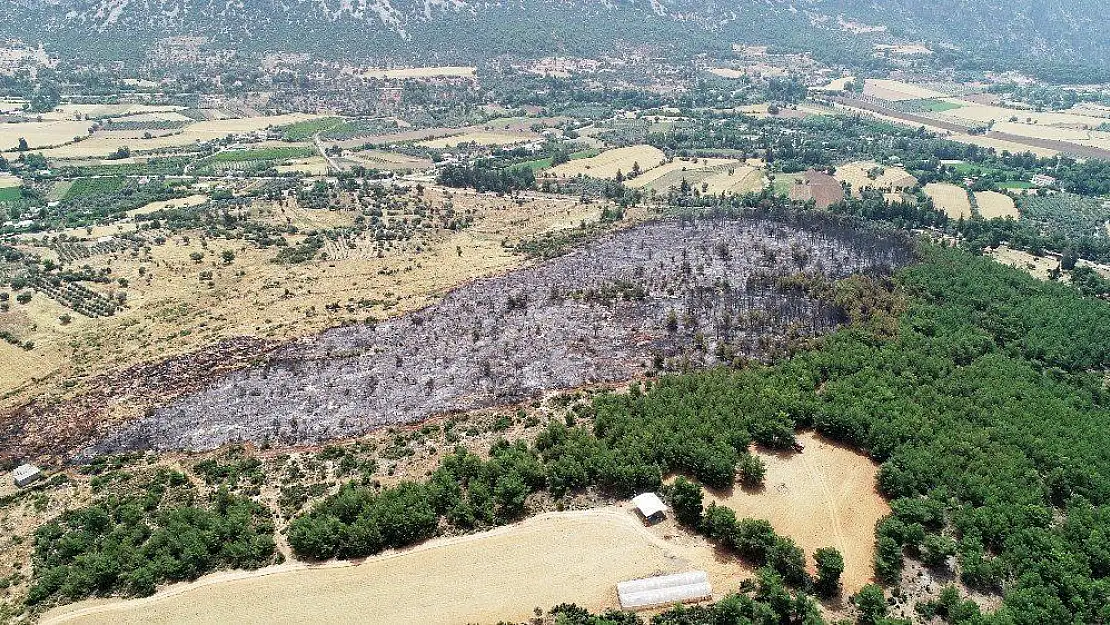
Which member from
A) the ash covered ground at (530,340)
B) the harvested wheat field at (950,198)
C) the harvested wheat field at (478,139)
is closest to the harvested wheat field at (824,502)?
the ash covered ground at (530,340)

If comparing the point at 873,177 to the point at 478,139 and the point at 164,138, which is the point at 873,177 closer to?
the point at 478,139

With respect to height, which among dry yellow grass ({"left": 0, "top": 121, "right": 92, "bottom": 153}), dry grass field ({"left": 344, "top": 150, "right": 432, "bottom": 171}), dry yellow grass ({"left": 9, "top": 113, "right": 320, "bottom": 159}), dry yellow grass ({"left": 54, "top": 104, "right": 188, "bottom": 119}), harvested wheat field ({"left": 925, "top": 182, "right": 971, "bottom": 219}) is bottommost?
harvested wheat field ({"left": 925, "top": 182, "right": 971, "bottom": 219})

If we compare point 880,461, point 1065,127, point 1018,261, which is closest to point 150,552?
point 880,461

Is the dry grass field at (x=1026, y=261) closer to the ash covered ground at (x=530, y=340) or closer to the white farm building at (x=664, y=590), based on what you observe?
the ash covered ground at (x=530, y=340)

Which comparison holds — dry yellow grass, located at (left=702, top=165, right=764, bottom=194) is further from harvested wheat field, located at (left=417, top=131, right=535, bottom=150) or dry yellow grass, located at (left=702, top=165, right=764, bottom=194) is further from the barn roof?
the barn roof

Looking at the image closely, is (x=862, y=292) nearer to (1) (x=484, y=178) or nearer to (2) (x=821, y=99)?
(1) (x=484, y=178)

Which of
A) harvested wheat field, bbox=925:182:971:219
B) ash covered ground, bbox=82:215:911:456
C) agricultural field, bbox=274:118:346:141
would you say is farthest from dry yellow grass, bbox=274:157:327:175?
harvested wheat field, bbox=925:182:971:219

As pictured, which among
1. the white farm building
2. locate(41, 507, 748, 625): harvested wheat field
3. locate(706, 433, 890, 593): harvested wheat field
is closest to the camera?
locate(41, 507, 748, 625): harvested wheat field
